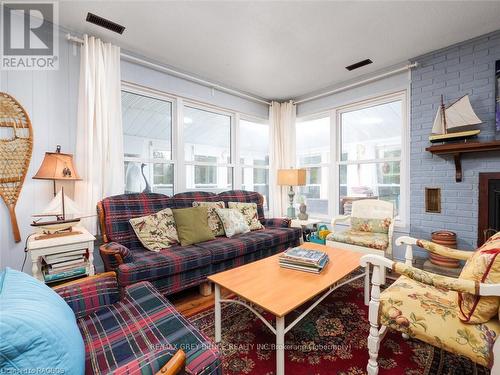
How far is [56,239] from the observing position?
1.84 metres

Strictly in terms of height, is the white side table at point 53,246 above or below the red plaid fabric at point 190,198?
below

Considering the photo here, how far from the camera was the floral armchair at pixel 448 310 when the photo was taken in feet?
3.23

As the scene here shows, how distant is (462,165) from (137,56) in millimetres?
4040

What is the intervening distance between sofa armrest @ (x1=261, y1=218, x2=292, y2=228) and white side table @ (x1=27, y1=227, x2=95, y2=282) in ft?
7.03

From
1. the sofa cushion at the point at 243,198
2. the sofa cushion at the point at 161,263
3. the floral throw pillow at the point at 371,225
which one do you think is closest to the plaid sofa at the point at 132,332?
the sofa cushion at the point at 161,263

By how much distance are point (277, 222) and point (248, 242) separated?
35.3 inches

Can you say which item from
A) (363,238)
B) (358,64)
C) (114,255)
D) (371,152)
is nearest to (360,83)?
(358,64)

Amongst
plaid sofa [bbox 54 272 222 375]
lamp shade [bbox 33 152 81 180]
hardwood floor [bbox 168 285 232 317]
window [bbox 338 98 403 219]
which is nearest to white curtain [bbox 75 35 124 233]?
lamp shade [bbox 33 152 81 180]

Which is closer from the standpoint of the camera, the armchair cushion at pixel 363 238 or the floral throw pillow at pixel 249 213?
the armchair cushion at pixel 363 238

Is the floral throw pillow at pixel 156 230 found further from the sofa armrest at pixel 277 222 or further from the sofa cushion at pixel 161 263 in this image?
the sofa armrest at pixel 277 222

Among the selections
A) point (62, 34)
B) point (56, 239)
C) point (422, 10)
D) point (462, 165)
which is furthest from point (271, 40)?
point (56, 239)

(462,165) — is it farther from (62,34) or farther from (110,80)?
(62,34)

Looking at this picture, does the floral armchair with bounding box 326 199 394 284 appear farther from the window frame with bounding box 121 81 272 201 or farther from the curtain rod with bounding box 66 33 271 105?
the curtain rod with bounding box 66 33 271 105

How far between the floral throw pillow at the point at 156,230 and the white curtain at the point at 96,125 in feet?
1.75
